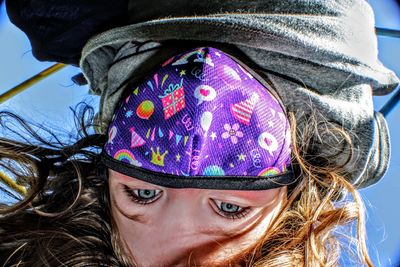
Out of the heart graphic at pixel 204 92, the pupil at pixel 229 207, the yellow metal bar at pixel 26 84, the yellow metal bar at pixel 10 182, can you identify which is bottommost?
the yellow metal bar at pixel 10 182

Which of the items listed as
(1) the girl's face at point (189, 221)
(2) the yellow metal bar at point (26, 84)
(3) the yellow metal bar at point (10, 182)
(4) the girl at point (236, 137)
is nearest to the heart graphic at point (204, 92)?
(4) the girl at point (236, 137)

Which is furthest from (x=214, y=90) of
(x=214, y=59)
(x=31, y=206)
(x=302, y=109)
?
(x=31, y=206)

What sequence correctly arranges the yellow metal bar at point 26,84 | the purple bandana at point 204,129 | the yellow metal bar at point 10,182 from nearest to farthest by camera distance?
1. the purple bandana at point 204,129
2. the yellow metal bar at point 10,182
3. the yellow metal bar at point 26,84

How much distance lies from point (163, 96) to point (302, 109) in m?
0.19

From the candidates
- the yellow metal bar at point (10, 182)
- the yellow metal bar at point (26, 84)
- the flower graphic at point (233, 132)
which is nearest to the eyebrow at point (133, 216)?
the flower graphic at point (233, 132)

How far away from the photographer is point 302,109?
758mm

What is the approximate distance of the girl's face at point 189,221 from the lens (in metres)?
0.68

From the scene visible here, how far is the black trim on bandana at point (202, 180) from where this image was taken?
0.67 metres

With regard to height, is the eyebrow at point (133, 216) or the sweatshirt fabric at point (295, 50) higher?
the sweatshirt fabric at point (295, 50)

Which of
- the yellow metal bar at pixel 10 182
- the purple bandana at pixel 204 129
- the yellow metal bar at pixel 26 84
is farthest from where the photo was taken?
the yellow metal bar at pixel 26 84

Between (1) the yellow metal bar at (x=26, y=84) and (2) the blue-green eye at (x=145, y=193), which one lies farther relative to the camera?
(1) the yellow metal bar at (x=26, y=84)

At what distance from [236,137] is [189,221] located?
0.36 feet

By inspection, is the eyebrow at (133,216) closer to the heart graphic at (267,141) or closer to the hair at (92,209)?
the hair at (92,209)

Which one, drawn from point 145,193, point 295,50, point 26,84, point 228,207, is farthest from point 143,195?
point 26,84
